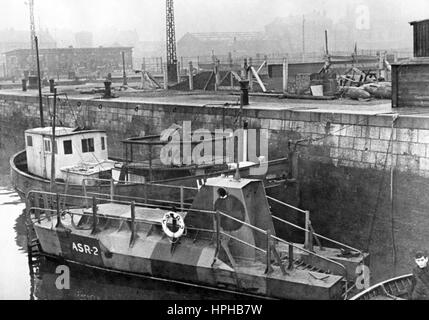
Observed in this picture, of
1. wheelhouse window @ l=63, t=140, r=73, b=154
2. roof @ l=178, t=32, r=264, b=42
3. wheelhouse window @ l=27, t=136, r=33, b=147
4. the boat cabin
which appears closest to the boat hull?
the boat cabin

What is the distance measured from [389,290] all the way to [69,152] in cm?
1269

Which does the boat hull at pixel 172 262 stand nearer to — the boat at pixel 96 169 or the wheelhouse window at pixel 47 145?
the boat at pixel 96 169

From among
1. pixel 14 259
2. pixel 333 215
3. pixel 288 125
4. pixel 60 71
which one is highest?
pixel 60 71

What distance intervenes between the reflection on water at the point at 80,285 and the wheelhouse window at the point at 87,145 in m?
4.82

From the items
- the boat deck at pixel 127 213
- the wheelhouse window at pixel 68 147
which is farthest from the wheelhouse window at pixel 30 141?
the boat deck at pixel 127 213

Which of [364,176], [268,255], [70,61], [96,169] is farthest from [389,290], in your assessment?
[70,61]

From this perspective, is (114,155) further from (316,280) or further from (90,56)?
(90,56)

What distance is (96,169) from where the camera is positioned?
60.0 feet

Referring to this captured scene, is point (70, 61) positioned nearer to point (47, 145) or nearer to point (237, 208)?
point (47, 145)

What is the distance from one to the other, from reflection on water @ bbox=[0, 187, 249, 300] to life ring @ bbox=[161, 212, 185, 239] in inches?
45.3

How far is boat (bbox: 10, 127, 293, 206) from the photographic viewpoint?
15.7 m
